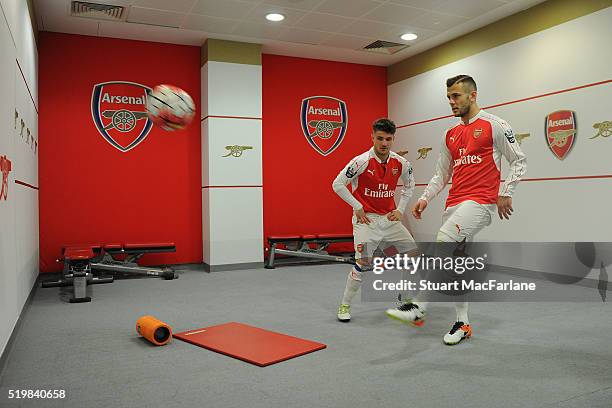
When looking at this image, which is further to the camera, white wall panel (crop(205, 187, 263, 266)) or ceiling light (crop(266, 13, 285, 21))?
white wall panel (crop(205, 187, 263, 266))

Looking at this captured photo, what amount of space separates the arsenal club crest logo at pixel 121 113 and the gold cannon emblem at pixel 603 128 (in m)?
5.61

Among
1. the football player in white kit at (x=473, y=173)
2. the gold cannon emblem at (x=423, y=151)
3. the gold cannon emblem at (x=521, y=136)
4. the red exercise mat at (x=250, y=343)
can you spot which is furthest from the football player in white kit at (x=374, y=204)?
the gold cannon emblem at (x=423, y=151)

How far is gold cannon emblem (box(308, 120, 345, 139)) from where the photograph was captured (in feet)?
27.0

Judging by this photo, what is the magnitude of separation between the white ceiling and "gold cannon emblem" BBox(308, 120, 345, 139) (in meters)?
1.22

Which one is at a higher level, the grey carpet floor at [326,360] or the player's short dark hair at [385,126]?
the player's short dark hair at [385,126]

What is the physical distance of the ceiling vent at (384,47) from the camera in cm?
751

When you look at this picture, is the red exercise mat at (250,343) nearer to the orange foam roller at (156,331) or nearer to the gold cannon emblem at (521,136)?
the orange foam roller at (156,331)

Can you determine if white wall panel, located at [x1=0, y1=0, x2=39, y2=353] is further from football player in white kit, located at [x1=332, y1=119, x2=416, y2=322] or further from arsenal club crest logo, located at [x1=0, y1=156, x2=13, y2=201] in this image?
football player in white kit, located at [x1=332, y1=119, x2=416, y2=322]

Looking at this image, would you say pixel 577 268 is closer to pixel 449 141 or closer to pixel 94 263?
pixel 449 141

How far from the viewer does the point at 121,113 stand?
7023 mm

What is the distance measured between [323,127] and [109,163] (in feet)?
11.0

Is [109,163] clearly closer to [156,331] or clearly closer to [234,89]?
[234,89]

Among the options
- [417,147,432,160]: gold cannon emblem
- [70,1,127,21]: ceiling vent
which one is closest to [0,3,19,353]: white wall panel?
[70,1,127,21]: ceiling vent

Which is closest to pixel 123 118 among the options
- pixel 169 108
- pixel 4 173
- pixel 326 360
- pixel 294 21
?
pixel 294 21
